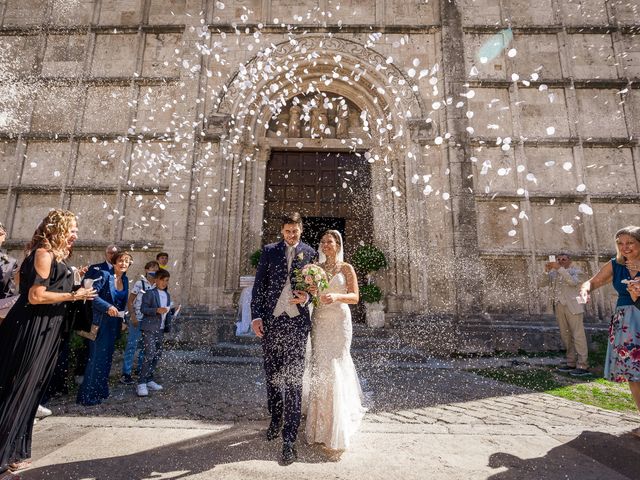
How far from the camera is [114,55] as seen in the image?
1045 cm

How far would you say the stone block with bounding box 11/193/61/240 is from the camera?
9.61 metres

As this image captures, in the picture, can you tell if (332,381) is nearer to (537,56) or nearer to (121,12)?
(537,56)

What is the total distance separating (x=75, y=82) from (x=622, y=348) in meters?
13.7

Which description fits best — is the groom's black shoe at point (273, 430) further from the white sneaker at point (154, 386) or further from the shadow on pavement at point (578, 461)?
the white sneaker at point (154, 386)

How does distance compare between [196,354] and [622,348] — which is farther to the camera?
[196,354]

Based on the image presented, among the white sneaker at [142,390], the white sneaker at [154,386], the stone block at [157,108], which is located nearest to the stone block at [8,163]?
the stone block at [157,108]

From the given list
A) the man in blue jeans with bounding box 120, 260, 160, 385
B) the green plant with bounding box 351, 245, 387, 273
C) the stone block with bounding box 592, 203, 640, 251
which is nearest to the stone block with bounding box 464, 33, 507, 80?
the stone block with bounding box 592, 203, 640, 251

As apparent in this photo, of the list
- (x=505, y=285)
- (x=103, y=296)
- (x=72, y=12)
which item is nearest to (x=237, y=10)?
(x=72, y=12)

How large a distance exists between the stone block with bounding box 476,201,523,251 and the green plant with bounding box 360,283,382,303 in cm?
311

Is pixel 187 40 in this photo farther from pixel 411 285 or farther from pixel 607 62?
pixel 607 62

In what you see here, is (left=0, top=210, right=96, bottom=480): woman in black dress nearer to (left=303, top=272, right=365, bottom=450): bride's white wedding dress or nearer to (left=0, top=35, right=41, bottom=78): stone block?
(left=303, top=272, right=365, bottom=450): bride's white wedding dress

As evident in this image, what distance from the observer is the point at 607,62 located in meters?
9.92

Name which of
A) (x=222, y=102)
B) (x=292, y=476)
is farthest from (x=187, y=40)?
(x=292, y=476)

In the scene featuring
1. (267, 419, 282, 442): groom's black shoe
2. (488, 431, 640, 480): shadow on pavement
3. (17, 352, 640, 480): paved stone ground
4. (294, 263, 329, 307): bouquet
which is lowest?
(488, 431, 640, 480): shadow on pavement
